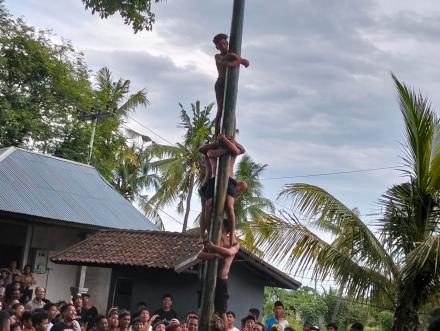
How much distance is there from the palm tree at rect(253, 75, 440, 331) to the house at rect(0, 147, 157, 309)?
8.49 metres

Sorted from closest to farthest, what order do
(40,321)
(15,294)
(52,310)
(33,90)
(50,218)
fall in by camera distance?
1. (40,321)
2. (52,310)
3. (15,294)
4. (50,218)
5. (33,90)

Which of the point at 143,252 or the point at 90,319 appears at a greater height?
the point at 143,252

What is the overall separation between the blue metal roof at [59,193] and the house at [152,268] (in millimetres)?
1387

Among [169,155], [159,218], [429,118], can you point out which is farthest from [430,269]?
[159,218]

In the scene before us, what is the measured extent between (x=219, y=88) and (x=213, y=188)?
0.98m

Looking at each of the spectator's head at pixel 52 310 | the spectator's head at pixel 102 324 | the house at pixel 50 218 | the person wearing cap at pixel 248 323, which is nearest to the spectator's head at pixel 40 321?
the spectator's head at pixel 102 324

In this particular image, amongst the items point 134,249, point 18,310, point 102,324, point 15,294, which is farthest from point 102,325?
point 134,249

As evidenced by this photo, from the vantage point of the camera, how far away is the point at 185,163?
29953mm

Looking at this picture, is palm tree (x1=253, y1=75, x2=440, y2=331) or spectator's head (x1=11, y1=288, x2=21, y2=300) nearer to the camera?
palm tree (x1=253, y1=75, x2=440, y2=331)

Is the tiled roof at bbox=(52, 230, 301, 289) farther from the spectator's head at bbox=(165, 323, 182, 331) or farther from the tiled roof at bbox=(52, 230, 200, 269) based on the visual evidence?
the spectator's head at bbox=(165, 323, 182, 331)

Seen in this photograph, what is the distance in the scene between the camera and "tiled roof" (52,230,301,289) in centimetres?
1509

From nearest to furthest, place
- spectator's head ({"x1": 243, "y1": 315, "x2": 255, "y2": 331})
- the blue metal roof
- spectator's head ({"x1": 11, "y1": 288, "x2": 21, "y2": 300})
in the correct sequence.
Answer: spectator's head ({"x1": 243, "y1": 315, "x2": 255, "y2": 331}), spectator's head ({"x1": 11, "y1": 288, "x2": 21, "y2": 300}), the blue metal roof

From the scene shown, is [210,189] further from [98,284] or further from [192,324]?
[98,284]

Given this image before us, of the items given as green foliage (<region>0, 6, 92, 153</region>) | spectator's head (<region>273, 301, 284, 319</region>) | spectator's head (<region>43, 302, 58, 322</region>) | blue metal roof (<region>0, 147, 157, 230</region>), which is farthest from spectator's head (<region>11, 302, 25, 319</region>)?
green foliage (<region>0, 6, 92, 153</region>)
